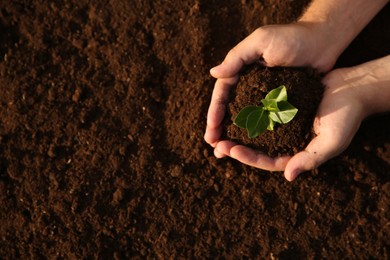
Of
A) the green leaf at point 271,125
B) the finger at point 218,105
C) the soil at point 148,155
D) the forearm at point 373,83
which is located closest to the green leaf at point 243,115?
the green leaf at point 271,125

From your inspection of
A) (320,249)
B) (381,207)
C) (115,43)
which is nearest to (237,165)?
(320,249)

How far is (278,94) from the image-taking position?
6.40ft

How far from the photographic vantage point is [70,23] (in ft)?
7.98

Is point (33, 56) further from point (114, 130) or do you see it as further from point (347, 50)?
point (347, 50)

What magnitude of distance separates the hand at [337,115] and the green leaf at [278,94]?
0.28 m

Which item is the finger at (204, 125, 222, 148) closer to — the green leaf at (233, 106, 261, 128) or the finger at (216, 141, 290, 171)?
the finger at (216, 141, 290, 171)

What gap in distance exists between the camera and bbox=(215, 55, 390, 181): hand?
6.65 feet

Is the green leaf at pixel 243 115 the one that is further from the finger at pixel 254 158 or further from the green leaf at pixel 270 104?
the finger at pixel 254 158

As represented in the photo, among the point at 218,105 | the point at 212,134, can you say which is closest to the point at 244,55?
the point at 218,105

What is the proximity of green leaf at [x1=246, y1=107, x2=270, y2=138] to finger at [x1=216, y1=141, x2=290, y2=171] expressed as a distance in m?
0.20

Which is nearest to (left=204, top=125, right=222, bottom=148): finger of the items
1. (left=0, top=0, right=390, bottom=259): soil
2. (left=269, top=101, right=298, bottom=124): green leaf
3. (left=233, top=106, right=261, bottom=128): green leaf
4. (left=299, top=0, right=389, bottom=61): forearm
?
(left=0, top=0, right=390, bottom=259): soil

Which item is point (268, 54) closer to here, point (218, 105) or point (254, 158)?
point (218, 105)

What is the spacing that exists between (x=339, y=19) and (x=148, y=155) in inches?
50.2

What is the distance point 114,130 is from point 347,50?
1403 mm
